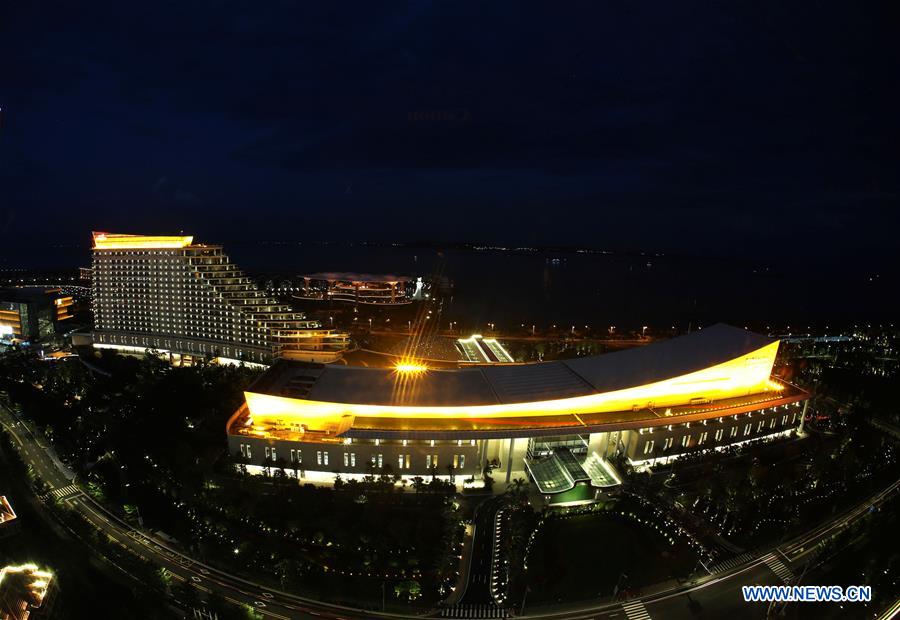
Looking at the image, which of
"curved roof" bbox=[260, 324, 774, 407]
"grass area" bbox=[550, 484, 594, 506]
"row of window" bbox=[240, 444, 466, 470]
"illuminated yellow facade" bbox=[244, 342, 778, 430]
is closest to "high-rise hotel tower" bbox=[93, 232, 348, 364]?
"curved roof" bbox=[260, 324, 774, 407]

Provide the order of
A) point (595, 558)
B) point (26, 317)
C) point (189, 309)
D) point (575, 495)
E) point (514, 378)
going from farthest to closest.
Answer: point (26, 317) → point (189, 309) → point (514, 378) → point (575, 495) → point (595, 558)

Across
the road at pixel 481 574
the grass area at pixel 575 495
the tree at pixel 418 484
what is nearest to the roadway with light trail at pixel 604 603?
the road at pixel 481 574

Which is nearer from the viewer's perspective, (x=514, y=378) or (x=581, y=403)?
(x=581, y=403)

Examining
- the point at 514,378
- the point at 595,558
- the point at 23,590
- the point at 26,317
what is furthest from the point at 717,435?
the point at 26,317

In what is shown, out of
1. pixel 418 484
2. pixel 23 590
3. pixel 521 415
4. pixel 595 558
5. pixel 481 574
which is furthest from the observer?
pixel 521 415

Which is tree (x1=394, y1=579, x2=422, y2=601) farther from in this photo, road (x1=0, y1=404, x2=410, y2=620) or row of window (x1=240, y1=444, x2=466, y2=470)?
row of window (x1=240, y1=444, x2=466, y2=470)

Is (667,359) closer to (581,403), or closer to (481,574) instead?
(581,403)

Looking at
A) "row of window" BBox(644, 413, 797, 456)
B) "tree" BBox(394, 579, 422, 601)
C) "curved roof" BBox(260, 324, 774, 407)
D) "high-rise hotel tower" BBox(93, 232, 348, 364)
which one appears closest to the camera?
"tree" BBox(394, 579, 422, 601)
